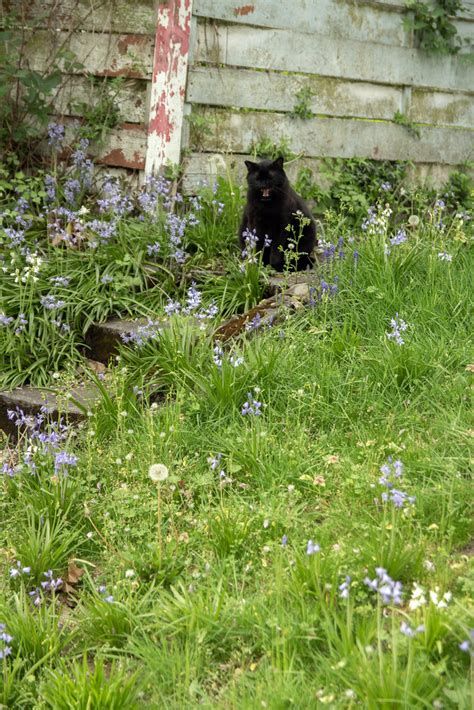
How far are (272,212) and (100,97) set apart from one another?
75.8 inches

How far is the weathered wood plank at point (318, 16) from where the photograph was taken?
6910 millimetres

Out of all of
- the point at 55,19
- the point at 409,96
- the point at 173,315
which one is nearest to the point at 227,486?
the point at 173,315

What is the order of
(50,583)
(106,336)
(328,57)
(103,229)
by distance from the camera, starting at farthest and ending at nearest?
(328,57) < (103,229) < (106,336) < (50,583)

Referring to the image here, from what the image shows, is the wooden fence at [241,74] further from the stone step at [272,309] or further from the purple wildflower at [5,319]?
the purple wildflower at [5,319]

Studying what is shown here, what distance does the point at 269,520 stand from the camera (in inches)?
139

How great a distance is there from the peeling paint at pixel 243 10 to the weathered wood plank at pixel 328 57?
10 centimetres

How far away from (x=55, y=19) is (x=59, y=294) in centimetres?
265

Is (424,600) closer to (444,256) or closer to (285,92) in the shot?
(444,256)

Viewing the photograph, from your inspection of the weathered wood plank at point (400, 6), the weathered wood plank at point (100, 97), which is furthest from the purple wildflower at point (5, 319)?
the weathered wood plank at point (400, 6)

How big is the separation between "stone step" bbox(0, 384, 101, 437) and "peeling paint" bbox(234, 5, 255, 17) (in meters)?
3.41

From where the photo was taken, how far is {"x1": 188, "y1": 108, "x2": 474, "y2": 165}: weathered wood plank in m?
7.13

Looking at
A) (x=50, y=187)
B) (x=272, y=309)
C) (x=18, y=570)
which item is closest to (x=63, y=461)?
(x=18, y=570)

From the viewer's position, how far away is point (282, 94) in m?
7.45

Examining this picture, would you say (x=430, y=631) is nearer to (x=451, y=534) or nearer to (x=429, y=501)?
(x=451, y=534)
